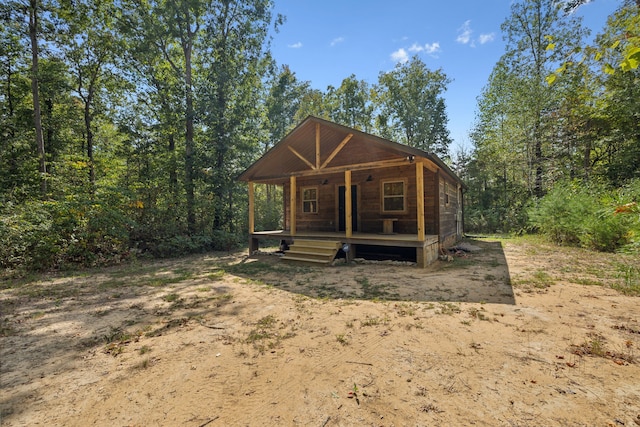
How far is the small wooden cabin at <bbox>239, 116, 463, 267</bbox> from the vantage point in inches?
314

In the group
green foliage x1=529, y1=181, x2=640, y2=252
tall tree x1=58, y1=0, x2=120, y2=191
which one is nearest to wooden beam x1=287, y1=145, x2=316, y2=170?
green foliage x1=529, y1=181, x2=640, y2=252

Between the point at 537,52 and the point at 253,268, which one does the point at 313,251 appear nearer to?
the point at 253,268

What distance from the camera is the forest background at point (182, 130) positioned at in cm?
888

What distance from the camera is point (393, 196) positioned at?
31.4 feet

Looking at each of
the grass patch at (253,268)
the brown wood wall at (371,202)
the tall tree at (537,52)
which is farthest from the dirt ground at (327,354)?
the tall tree at (537,52)

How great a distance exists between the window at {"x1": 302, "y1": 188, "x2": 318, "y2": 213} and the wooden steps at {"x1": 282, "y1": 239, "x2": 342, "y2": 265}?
8.50 ft

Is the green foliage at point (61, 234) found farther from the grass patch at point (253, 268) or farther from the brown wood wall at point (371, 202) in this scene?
the brown wood wall at point (371, 202)

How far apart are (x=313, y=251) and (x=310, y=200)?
348cm

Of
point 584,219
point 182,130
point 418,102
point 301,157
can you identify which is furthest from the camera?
point 418,102

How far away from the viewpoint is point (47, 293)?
212 inches

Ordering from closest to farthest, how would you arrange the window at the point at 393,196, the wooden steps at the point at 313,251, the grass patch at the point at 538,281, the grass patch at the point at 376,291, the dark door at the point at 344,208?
the grass patch at the point at 376,291 → the grass patch at the point at 538,281 → the wooden steps at the point at 313,251 → the window at the point at 393,196 → the dark door at the point at 344,208

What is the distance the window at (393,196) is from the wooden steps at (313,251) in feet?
8.34

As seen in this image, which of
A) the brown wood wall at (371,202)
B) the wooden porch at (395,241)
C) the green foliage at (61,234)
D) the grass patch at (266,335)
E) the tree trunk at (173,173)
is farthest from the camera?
the tree trunk at (173,173)

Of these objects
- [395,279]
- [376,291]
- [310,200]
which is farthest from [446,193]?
[376,291]
